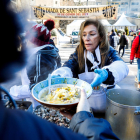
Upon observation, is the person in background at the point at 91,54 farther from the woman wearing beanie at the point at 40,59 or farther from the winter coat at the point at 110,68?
the woman wearing beanie at the point at 40,59

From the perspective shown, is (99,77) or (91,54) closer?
(99,77)

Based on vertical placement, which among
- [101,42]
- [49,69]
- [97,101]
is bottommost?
[97,101]

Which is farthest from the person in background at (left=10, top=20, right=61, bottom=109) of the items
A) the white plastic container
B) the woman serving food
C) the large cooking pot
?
the large cooking pot

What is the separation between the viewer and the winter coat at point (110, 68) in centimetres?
143

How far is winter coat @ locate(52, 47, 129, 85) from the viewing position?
143cm

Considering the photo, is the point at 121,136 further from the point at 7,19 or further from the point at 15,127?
the point at 7,19

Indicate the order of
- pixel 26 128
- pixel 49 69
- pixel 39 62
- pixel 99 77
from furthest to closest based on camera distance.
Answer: pixel 49 69 < pixel 39 62 < pixel 99 77 < pixel 26 128

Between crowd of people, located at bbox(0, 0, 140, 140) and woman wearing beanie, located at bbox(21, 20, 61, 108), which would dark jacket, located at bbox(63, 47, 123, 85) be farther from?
woman wearing beanie, located at bbox(21, 20, 61, 108)

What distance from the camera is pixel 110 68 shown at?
4.75 feet

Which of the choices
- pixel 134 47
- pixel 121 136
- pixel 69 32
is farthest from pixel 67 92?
pixel 69 32

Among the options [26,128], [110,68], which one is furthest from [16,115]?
[110,68]

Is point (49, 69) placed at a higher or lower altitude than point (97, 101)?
higher

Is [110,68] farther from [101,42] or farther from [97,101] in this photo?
[101,42]

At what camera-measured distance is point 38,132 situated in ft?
1.05
